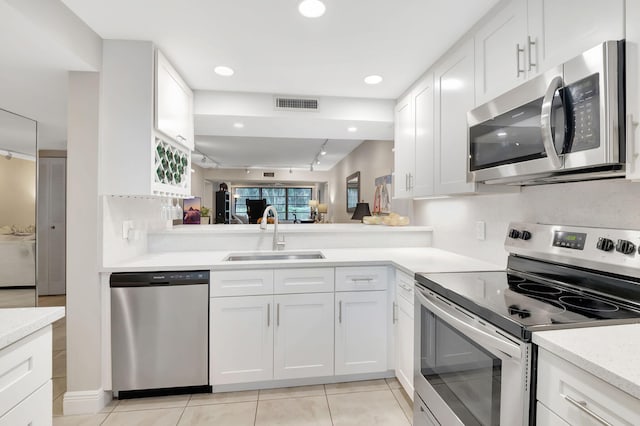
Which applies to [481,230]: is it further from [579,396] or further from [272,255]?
[272,255]

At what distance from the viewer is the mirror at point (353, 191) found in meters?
5.70

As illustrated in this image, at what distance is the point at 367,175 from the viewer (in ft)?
16.8

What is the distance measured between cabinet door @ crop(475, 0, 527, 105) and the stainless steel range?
2.37 feet

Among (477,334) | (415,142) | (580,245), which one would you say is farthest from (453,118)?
(477,334)

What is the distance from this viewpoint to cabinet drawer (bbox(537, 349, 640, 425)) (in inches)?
26.6

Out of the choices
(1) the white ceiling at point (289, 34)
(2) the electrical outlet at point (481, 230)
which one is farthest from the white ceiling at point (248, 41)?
(2) the electrical outlet at point (481, 230)

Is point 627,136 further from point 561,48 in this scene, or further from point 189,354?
point 189,354

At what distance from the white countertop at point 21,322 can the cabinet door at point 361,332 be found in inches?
59.6

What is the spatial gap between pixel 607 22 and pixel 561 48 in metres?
0.17

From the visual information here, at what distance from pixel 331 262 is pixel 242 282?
603 millimetres

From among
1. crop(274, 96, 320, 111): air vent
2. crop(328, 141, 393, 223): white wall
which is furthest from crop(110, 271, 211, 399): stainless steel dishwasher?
crop(328, 141, 393, 223): white wall

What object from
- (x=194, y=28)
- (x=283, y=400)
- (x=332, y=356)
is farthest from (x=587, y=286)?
(x=194, y=28)

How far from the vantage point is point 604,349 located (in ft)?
2.59

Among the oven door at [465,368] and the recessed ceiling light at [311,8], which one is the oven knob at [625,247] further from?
the recessed ceiling light at [311,8]
